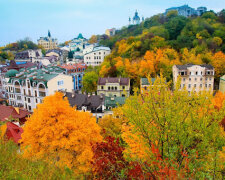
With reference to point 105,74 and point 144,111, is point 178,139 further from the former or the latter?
point 105,74

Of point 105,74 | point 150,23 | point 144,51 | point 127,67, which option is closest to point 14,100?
point 105,74

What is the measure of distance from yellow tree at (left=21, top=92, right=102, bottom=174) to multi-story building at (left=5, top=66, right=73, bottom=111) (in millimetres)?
25246

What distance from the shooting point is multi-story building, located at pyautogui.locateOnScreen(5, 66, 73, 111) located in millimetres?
43250

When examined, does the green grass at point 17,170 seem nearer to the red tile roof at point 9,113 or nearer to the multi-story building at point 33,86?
the red tile roof at point 9,113

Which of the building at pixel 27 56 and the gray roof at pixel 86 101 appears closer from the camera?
the gray roof at pixel 86 101

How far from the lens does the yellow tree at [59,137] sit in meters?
17.5

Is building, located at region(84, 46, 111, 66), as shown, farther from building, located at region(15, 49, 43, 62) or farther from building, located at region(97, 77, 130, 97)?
building, located at region(15, 49, 43, 62)

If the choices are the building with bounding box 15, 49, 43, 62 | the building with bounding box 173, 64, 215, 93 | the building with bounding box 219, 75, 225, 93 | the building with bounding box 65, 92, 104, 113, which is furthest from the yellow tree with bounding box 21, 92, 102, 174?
the building with bounding box 15, 49, 43, 62

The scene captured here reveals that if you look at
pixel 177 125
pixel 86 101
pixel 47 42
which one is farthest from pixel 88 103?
pixel 47 42

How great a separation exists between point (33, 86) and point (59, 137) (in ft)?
98.6

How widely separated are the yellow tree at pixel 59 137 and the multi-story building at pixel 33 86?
25.2 m

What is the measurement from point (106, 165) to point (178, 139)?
4830 mm

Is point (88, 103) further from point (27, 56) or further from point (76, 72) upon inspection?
point (27, 56)

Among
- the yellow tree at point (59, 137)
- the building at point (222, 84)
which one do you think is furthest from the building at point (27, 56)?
the yellow tree at point (59, 137)
